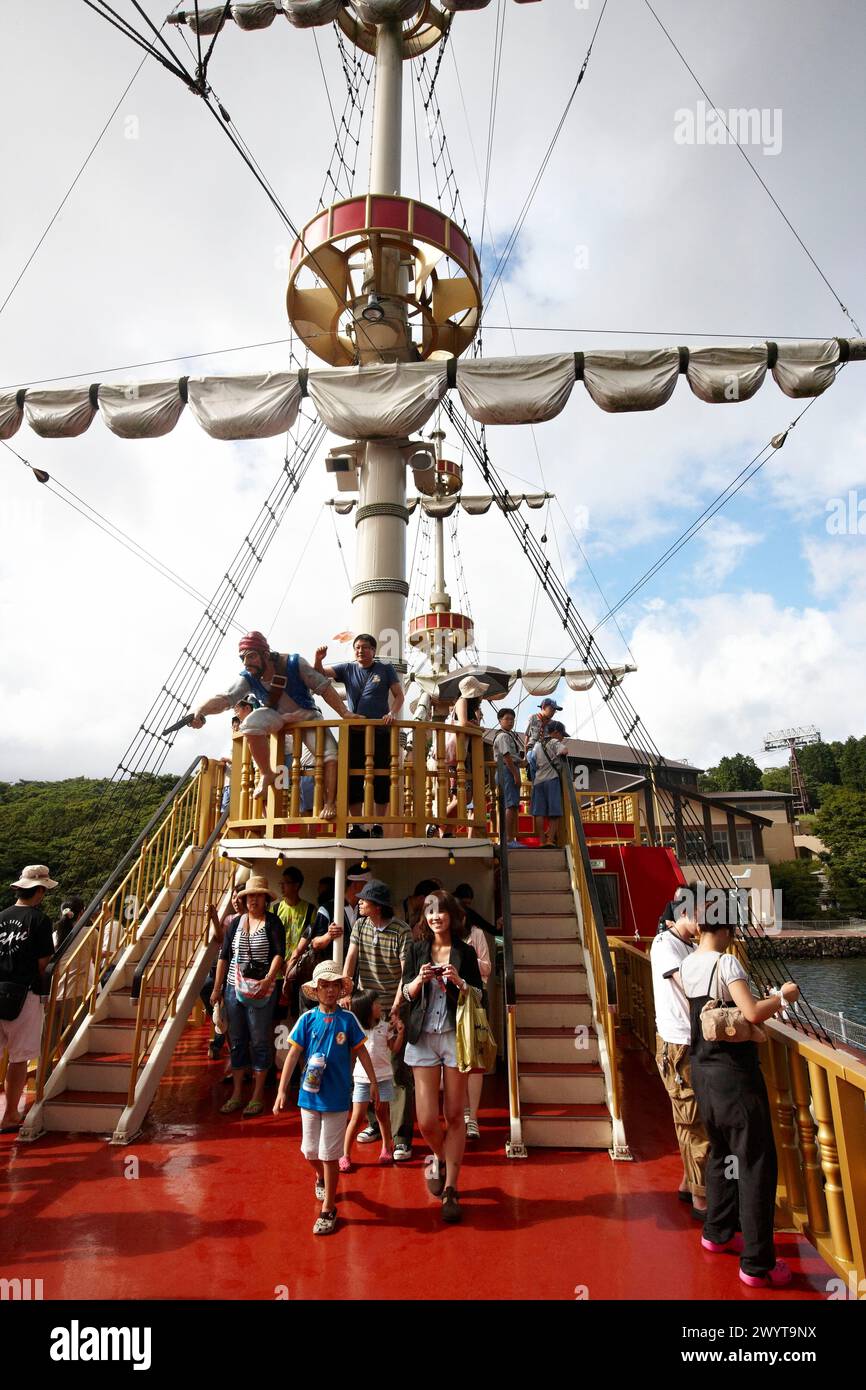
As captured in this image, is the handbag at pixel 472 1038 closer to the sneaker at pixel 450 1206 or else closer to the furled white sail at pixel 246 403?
the sneaker at pixel 450 1206

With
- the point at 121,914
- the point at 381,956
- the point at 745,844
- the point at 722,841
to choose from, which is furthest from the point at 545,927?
the point at 745,844

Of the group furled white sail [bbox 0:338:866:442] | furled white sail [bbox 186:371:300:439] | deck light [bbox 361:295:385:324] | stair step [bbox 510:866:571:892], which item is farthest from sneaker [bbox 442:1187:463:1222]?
deck light [bbox 361:295:385:324]

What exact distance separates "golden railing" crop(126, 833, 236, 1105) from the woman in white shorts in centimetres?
239

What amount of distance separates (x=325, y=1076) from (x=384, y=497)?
24.9 feet

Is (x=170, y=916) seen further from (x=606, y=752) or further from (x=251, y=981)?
(x=606, y=752)

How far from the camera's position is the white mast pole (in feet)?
32.1

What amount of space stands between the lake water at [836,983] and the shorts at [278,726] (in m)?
22.4

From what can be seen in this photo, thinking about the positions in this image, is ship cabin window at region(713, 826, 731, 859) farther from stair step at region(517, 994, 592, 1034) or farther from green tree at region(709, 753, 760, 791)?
green tree at region(709, 753, 760, 791)

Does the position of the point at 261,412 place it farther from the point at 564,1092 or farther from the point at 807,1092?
the point at 807,1092

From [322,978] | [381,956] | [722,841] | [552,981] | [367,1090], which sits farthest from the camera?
[722,841]

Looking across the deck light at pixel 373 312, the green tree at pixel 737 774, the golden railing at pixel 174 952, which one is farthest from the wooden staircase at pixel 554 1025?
the green tree at pixel 737 774

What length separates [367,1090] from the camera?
503 centimetres
